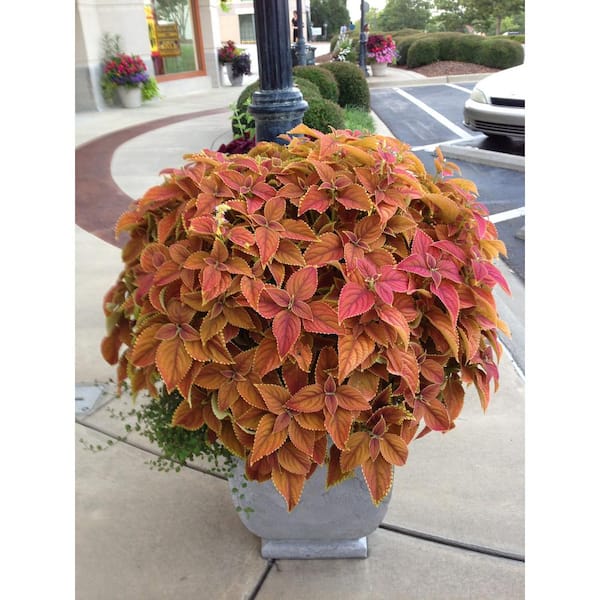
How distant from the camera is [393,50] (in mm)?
21094

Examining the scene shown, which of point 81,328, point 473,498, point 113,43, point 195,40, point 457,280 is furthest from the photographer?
point 195,40

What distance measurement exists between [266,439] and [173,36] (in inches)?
737

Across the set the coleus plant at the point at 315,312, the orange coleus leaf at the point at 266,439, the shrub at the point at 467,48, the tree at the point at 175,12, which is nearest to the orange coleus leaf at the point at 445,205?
the coleus plant at the point at 315,312

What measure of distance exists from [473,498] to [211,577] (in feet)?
3.30

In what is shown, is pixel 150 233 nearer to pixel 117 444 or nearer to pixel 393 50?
pixel 117 444

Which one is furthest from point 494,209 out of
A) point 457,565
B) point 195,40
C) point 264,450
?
point 195,40

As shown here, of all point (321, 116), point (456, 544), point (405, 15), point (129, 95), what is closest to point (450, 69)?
point (129, 95)

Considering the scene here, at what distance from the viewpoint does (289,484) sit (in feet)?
4.89

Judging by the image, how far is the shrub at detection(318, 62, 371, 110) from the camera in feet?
35.3

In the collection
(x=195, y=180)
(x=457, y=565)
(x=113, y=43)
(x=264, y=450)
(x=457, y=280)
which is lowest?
(x=457, y=565)

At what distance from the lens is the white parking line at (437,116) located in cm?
1016

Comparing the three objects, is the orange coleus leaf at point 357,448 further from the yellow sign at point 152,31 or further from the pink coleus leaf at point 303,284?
the yellow sign at point 152,31

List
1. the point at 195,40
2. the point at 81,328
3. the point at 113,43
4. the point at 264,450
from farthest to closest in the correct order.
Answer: the point at 195,40, the point at 113,43, the point at 81,328, the point at 264,450

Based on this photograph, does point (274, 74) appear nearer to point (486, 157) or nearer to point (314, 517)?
point (314, 517)
